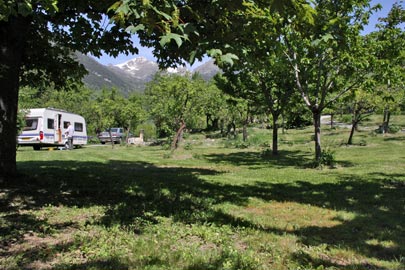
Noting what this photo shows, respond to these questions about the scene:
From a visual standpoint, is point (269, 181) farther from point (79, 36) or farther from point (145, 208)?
point (79, 36)

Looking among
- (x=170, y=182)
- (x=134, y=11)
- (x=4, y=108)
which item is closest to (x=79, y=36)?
(x=4, y=108)

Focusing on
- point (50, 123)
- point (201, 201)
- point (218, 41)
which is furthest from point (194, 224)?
point (50, 123)

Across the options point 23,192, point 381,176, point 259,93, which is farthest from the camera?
point 259,93

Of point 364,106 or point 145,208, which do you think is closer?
point 145,208

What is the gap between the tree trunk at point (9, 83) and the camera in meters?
7.35

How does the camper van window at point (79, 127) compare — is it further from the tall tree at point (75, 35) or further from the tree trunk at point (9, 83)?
the tree trunk at point (9, 83)

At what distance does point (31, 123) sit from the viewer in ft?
80.8

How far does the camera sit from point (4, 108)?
24.3ft

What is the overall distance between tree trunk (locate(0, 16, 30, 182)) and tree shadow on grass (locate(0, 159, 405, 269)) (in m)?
0.59

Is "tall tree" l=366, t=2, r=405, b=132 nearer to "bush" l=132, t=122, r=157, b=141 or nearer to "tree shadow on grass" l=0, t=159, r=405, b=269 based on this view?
"tree shadow on grass" l=0, t=159, r=405, b=269

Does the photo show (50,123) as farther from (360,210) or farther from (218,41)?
(218,41)

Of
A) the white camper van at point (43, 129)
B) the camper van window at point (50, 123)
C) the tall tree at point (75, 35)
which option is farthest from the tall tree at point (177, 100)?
the tall tree at point (75, 35)

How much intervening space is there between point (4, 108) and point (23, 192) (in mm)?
1858

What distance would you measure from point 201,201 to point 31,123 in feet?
69.9
